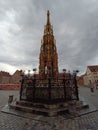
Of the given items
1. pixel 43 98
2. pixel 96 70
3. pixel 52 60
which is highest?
pixel 96 70

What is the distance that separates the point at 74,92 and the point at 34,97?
12.2 ft

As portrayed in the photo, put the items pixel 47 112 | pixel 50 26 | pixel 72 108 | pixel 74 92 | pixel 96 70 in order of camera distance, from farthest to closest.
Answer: pixel 96 70, pixel 50 26, pixel 74 92, pixel 72 108, pixel 47 112

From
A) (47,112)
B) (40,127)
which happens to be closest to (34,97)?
(47,112)

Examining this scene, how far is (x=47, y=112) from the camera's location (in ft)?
22.1

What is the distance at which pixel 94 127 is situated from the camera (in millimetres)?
4840

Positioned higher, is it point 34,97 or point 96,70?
point 96,70

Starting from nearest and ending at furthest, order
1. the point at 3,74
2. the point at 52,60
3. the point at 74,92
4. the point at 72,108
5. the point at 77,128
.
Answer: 1. the point at 77,128
2. the point at 72,108
3. the point at 74,92
4. the point at 52,60
5. the point at 3,74

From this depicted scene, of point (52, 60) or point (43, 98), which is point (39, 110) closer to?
point (43, 98)

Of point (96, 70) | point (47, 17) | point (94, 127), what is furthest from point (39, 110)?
point (96, 70)

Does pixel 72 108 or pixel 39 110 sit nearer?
pixel 39 110

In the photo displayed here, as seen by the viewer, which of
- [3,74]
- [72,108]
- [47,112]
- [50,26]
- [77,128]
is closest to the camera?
[77,128]

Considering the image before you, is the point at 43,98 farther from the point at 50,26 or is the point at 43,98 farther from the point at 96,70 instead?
the point at 96,70

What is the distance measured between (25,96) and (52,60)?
4.54m

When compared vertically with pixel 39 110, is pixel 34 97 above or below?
above
